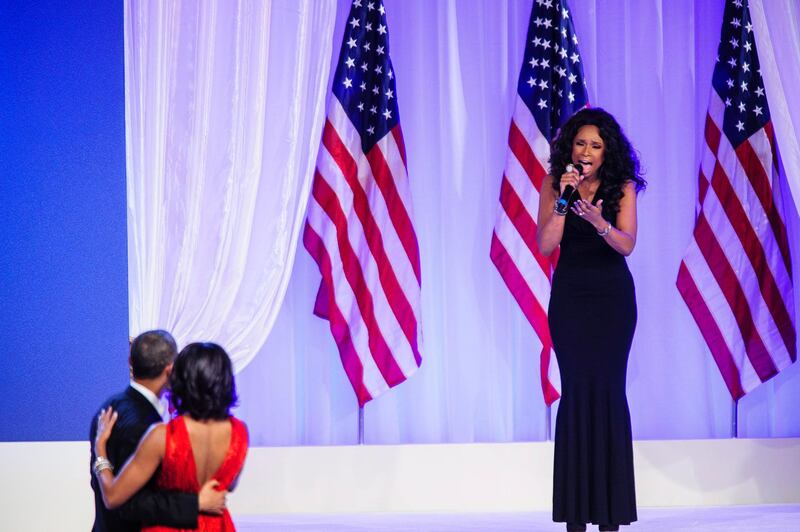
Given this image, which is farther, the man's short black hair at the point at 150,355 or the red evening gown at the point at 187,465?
the man's short black hair at the point at 150,355

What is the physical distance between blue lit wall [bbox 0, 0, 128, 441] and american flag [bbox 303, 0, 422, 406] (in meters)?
1.21

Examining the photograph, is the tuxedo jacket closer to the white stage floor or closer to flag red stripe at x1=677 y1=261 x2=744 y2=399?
the white stage floor

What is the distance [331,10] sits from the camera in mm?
5234

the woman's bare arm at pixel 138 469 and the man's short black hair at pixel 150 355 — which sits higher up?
the man's short black hair at pixel 150 355

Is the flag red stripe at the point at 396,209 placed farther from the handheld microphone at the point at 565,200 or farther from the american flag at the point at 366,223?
the handheld microphone at the point at 565,200

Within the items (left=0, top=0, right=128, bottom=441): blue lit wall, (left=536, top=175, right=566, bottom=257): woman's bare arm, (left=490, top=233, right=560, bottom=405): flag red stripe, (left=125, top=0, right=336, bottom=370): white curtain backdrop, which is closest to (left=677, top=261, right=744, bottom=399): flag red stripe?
(left=490, top=233, right=560, bottom=405): flag red stripe

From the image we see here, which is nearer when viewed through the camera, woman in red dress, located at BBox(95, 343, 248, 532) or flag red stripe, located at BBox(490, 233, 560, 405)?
woman in red dress, located at BBox(95, 343, 248, 532)

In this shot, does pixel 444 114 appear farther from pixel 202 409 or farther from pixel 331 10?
pixel 202 409

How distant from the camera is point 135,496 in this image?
9.52 feet

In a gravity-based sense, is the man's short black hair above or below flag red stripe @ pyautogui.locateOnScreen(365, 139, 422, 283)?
below

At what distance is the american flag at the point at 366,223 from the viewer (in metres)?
5.72

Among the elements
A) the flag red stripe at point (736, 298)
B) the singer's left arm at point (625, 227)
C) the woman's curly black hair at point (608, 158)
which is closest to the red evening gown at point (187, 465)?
the singer's left arm at point (625, 227)

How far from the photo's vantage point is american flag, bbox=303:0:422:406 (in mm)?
5723

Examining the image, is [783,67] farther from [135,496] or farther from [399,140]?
[135,496]
